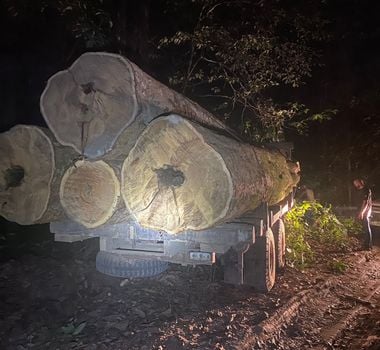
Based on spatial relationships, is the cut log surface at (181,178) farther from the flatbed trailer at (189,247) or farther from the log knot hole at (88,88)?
the log knot hole at (88,88)

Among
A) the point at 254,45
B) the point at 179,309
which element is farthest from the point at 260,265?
the point at 254,45

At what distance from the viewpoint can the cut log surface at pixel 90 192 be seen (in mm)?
4031

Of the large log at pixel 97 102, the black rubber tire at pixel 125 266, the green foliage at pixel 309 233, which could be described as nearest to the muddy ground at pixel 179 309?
the black rubber tire at pixel 125 266

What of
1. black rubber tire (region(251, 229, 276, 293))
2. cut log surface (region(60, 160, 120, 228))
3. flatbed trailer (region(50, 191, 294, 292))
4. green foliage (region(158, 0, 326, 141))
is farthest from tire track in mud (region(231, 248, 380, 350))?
green foliage (region(158, 0, 326, 141))

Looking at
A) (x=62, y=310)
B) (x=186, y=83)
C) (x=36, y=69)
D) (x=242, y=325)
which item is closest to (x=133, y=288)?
(x=62, y=310)

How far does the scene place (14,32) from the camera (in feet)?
35.9

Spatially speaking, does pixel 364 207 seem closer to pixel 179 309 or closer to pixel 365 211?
pixel 365 211

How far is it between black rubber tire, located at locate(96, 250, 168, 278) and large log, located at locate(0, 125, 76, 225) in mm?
1165

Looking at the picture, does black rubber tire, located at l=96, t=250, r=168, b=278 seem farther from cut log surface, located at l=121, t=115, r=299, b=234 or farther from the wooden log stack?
cut log surface, located at l=121, t=115, r=299, b=234

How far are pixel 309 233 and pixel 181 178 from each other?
6.48 meters

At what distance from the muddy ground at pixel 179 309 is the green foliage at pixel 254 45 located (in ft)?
15.1

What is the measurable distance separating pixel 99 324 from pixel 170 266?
2.25 m

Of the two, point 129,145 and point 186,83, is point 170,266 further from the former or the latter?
point 186,83

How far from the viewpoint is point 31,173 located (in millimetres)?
4488
